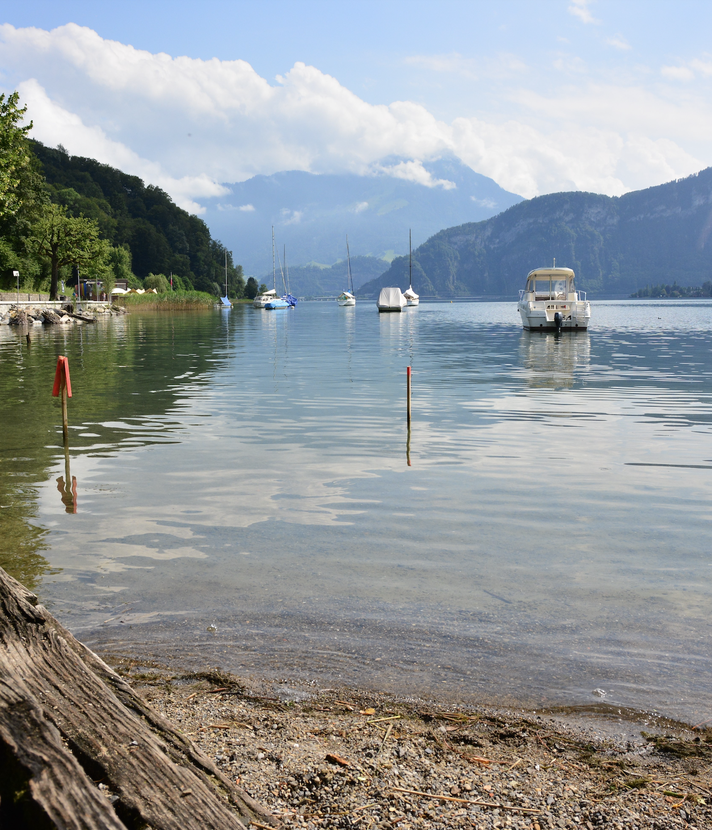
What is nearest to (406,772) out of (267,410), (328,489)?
Answer: (328,489)

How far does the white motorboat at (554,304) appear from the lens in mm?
58781

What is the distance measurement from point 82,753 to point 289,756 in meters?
1.87

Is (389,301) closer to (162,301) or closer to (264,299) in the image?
(162,301)

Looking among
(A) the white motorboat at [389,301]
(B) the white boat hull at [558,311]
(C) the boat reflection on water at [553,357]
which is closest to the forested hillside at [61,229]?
(C) the boat reflection on water at [553,357]

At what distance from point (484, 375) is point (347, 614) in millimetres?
25642

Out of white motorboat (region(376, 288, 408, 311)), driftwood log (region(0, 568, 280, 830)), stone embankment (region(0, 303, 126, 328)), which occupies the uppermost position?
white motorboat (region(376, 288, 408, 311))

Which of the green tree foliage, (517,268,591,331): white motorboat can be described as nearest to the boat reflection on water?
(517,268,591,331): white motorboat

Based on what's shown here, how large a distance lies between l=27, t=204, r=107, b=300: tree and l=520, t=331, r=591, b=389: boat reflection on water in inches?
2398

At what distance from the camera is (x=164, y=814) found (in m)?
2.92

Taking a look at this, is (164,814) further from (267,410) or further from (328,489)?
(267,410)

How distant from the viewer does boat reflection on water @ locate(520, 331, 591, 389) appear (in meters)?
30.1

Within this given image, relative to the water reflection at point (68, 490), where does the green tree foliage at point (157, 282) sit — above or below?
above

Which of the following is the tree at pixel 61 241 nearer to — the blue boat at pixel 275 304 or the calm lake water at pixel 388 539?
the blue boat at pixel 275 304

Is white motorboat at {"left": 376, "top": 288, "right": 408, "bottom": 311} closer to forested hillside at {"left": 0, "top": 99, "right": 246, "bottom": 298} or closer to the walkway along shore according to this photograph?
forested hillside at {"left": 0, "top": 99, "right": 246, "bottom": 298}
